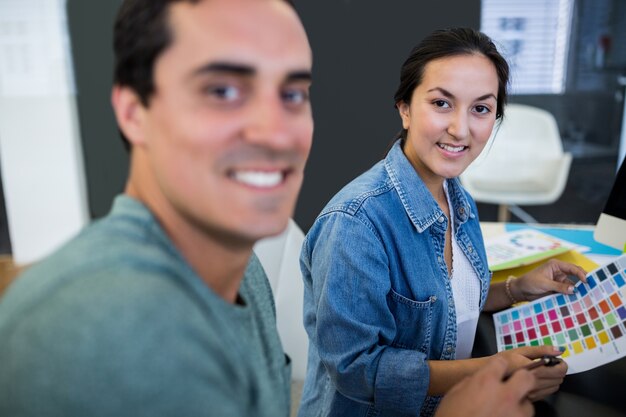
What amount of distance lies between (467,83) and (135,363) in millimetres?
959

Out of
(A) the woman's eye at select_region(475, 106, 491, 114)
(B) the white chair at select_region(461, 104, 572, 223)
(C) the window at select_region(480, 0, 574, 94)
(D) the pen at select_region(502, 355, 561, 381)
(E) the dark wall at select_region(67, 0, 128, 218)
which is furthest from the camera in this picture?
(C) the window at select_region(480, 0, 574, 94)

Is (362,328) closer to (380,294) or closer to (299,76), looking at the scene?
(380,294)


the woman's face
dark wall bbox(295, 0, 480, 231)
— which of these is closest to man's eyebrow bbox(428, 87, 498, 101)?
the woman's face

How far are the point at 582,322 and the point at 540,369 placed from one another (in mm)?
210

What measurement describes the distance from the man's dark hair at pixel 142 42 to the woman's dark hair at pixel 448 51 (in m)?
0.77

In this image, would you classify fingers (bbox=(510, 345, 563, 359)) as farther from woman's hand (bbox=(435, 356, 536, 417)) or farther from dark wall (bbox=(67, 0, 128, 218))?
dark wall (bbox=(67, 0, 128, 218))

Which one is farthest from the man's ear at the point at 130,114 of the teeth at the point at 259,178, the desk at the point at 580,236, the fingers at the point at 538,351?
the desk at the point at 580,236

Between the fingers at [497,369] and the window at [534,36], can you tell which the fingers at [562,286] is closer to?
the fingers at [497,369]

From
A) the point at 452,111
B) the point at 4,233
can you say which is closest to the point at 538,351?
the point at 452,111

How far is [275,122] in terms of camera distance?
0.56 m

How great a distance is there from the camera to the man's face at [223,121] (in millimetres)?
547

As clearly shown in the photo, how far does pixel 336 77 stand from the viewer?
3090mm

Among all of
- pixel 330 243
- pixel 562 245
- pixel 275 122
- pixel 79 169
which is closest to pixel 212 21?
pixel 275 122

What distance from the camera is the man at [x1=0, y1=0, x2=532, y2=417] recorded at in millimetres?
458
